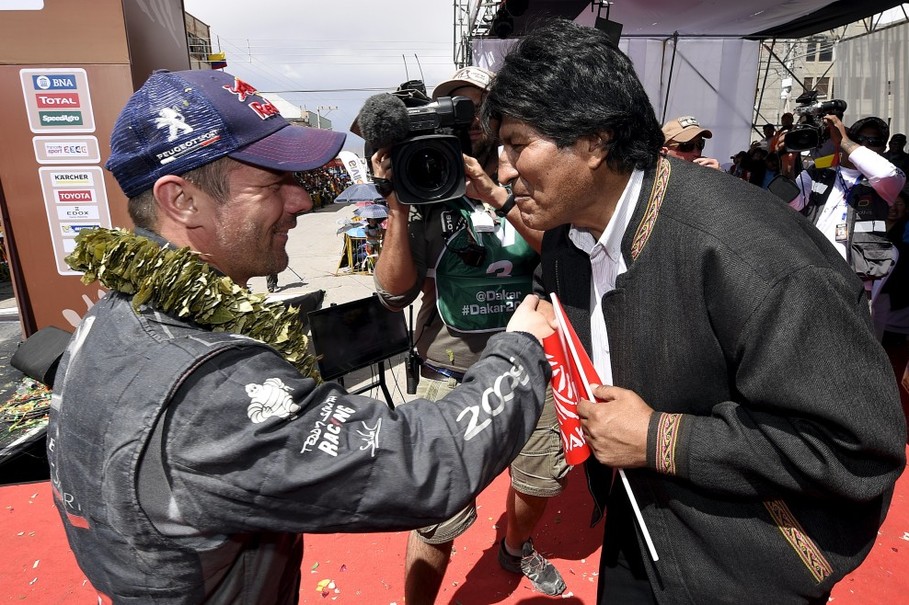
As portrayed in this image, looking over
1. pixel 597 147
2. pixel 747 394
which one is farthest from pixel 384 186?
pixel 747 394

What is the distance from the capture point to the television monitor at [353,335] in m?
3.07

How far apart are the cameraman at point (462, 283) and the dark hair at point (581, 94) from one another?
0.70 metres

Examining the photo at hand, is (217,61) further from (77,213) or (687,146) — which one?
(687,146)

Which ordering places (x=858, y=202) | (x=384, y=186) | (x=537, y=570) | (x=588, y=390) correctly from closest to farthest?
(x=588, y=390) → (x=384, y=186) → (x=537, y=570) → (x=858, y=202)

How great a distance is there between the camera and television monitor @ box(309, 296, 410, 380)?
10.1 feet

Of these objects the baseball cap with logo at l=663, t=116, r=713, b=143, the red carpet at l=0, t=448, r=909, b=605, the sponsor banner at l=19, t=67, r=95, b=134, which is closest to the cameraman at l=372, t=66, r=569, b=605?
the red carpet at l=0, t=448, r=909, b=605

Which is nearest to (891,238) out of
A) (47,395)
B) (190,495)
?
(190,495)

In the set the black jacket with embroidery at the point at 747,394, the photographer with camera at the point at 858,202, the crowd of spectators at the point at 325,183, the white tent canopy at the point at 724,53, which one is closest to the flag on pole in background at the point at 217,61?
the white tent canopy at the point at 724,53

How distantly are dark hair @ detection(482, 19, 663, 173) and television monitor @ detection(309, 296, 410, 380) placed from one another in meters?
1.91

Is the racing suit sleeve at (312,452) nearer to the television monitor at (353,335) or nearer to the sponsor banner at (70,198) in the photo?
the television monitor at (353,335)

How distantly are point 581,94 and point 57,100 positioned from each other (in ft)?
16.3

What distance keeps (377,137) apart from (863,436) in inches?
62.5

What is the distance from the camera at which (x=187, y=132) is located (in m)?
1.14

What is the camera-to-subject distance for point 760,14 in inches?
338
